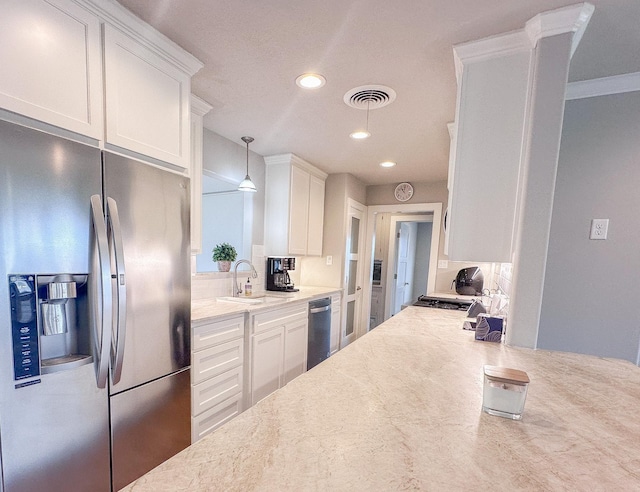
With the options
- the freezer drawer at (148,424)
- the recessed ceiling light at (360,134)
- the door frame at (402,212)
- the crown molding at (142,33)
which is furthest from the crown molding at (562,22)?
the door frame at (402,212)

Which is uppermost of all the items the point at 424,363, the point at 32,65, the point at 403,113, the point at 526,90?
the point at 403,113

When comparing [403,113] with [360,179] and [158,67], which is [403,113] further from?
[360,179]

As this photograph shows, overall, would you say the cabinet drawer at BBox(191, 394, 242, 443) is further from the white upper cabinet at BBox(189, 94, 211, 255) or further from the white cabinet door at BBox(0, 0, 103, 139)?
the white cabinet door at BBox(0, 0, 103, 139)

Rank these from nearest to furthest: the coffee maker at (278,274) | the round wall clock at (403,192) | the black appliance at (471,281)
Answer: the coffee maker at (278,274)
the black appliance at (471,281)
the round wall clock at (403,192)

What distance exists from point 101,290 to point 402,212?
3785mm

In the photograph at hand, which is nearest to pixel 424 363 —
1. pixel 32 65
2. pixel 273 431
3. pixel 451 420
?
pixel 451 420

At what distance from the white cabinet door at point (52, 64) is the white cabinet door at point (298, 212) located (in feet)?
6.87

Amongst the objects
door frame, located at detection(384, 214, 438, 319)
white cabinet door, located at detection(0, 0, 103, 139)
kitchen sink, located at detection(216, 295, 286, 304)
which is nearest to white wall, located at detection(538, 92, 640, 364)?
kitchen sink, located at detection(216, 295, 286, 304)

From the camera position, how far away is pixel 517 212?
1326 mm

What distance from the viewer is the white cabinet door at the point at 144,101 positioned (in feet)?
4.02

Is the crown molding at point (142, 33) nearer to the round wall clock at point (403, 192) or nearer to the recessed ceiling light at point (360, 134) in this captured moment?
the recessed ceiling light at point (360, 134)

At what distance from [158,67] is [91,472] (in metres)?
1.81

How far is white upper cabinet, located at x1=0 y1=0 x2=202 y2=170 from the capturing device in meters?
0.97

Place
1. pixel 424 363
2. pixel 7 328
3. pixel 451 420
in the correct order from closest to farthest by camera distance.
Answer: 1. pixel 451 420
2. pixel 7 328
3. pixel 424 363
